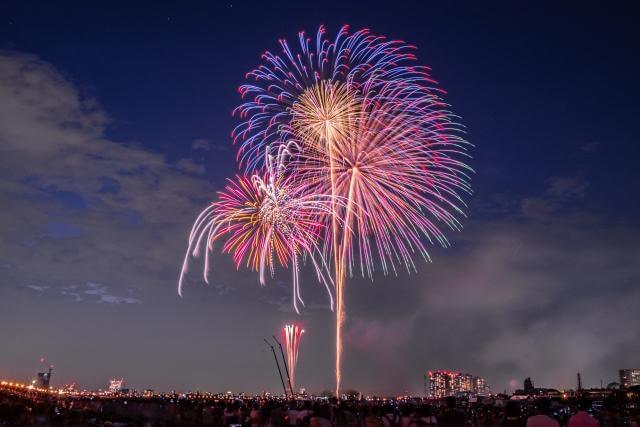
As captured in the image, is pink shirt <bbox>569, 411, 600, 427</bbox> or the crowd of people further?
the crowd of people

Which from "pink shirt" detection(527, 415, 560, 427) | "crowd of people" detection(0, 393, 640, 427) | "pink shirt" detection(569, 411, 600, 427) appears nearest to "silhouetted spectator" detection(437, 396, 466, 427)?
"crowd of people" detection(0, 393, 640, 427)

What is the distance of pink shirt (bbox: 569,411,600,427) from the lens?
934 centimetres

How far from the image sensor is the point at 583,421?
945cm

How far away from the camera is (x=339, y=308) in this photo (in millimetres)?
26516

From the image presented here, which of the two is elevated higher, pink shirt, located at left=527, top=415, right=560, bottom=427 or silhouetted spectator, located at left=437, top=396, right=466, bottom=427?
pink shirt, located at left=527, top=415, right=560, bottom=427

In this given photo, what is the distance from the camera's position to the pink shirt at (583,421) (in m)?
9.34

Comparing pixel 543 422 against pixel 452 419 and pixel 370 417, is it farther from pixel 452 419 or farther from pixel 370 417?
pixel 370 417

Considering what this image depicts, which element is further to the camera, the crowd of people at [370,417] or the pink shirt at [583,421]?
the crowd of people at [370,417]

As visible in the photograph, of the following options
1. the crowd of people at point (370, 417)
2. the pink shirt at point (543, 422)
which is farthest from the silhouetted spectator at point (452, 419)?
the pink shirt at point (543, 422)

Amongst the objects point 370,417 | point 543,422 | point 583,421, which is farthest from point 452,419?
point 370,417

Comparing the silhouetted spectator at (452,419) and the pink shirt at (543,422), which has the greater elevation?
the pink shirt at (543,422)

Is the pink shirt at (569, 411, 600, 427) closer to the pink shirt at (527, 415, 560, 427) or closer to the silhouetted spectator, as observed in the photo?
the pink shirt at (527, 415, 560, 427)

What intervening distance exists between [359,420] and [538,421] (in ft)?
38.0

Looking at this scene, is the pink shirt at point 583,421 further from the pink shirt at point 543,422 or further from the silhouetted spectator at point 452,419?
the silhouetted spectator at point 452,419
